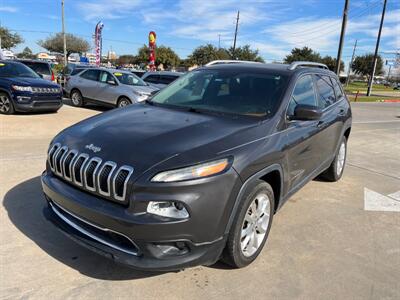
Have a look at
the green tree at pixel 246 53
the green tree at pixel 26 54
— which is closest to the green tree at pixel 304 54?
the green tree at pixel 246 53

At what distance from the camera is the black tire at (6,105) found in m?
9.88

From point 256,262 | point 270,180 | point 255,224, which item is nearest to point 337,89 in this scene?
point 270,180

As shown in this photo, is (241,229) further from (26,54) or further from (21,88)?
(26,54)

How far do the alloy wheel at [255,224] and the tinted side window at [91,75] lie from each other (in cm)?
1109

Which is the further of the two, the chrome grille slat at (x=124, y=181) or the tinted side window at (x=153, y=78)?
the tinted side window at (x=153, y=78)

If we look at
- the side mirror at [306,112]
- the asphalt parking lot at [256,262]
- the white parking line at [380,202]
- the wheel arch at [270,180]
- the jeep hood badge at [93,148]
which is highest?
the side mirror at [306,112]

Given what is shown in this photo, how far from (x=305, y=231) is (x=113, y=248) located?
7.55 feet

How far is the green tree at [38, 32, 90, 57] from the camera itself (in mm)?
69438

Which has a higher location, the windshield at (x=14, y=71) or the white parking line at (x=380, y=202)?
the windshield at (x=14, y=71)

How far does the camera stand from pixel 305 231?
3984mm

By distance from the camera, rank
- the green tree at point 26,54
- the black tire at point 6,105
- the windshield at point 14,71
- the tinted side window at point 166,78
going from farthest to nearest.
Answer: the green tree at point 26,54 < the tinted side window at point 166,78 < the windshield at point 14,71 < the black tire at point 6,105

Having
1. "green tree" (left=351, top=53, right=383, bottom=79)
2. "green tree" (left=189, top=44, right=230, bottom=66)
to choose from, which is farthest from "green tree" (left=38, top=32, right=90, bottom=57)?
"green tree" (left=351, top=53, right=383, bottom=79)

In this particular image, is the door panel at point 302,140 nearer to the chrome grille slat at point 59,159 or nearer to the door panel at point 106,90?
the chrome grille slat at point 59,159

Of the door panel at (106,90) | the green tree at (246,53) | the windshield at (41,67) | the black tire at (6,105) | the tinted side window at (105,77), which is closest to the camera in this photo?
the black tire at (6,105)
